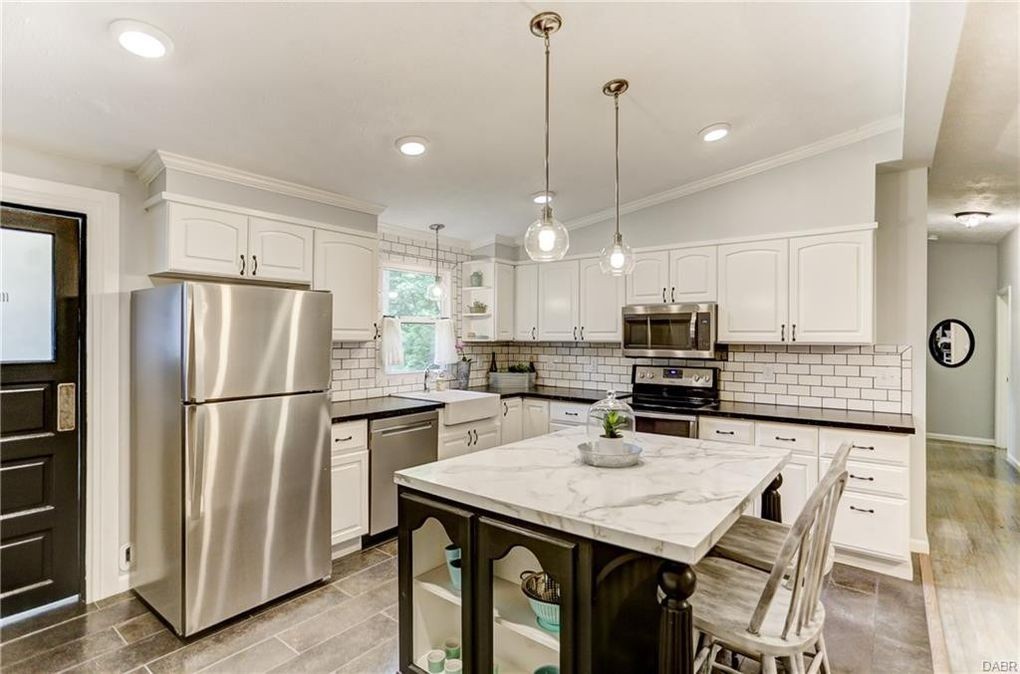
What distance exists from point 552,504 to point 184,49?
6.73 ft

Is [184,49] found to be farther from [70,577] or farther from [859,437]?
[859,437]

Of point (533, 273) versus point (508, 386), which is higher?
point (533, 273)

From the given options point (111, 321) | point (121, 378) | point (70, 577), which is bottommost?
point (70, 577)

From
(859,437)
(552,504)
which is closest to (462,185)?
(552,504)

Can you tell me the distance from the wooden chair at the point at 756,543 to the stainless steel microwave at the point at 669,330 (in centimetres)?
174

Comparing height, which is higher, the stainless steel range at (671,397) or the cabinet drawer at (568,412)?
the stainless steel range at (671,397)

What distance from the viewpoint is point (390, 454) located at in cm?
342

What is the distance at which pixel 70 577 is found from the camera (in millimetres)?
2650

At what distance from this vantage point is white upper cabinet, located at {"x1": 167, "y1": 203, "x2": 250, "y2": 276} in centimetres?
266

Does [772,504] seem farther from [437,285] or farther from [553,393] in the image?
[437,285]

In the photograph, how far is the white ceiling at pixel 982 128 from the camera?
2117mm

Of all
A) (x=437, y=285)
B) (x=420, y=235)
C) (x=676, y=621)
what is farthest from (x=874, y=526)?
(x=420, y=235)

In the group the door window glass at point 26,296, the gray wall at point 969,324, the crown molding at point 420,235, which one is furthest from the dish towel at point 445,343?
the gray wall at point 969,324

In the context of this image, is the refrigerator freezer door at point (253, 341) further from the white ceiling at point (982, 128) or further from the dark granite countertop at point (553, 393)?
the white ceiling at point (982, 128)
